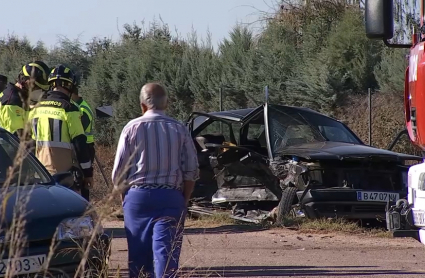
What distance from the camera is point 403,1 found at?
34.8 ft

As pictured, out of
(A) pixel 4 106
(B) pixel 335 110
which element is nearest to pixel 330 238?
(A) pixel 4 106

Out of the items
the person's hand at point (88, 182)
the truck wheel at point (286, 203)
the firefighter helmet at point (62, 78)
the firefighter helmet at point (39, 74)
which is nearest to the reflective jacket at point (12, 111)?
the firefighter helmet at point (39, 74)

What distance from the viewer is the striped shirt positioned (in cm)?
643

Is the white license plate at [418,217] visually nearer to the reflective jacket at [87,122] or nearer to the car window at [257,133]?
the reflective jacket at [87,122]

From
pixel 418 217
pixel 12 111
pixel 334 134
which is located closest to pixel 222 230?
pixel 334 134

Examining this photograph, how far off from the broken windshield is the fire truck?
178 inches

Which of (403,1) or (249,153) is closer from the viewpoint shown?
(403,1)

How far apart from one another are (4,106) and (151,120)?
3754 millimetres

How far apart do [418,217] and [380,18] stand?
167 cm

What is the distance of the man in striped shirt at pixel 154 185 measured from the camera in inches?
250

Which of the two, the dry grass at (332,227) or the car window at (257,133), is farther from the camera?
the car window at (257,133)

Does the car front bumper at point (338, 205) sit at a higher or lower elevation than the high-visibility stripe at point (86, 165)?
lower

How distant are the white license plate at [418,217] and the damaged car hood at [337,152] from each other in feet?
11.8

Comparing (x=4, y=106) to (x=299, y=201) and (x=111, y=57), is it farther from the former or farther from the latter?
(x=111, y=57)
